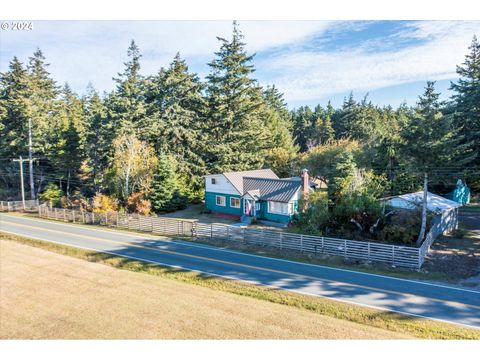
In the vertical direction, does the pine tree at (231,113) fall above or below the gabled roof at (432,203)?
above

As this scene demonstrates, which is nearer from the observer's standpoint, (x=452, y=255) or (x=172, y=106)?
(x=452, y=255)

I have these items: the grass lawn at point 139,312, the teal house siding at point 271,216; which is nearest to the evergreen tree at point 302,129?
the teal house siding at point 271,216

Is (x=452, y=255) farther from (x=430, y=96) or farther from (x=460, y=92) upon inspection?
(x=460, y=92)

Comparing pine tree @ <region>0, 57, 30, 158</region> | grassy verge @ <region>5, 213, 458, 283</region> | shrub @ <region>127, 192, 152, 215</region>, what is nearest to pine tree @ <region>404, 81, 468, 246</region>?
grassy verge @ <region>5, 213, 458, 283</region>

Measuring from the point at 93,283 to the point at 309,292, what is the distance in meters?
8.72

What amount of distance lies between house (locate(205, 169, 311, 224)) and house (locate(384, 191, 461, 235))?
6.83 metres

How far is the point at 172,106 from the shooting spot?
3703 cm

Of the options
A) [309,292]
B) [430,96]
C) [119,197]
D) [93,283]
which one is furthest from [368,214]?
[119,197]

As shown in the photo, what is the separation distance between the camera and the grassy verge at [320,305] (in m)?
9.91

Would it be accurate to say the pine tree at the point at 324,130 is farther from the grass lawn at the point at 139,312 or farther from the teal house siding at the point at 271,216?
Result: the grass lawn at the point at 139,312

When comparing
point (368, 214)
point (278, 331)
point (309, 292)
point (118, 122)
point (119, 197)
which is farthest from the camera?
point (118, 122)

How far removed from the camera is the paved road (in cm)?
1172

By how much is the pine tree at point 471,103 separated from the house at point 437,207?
12.2 metres

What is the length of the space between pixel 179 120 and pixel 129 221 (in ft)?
→ 47.6
